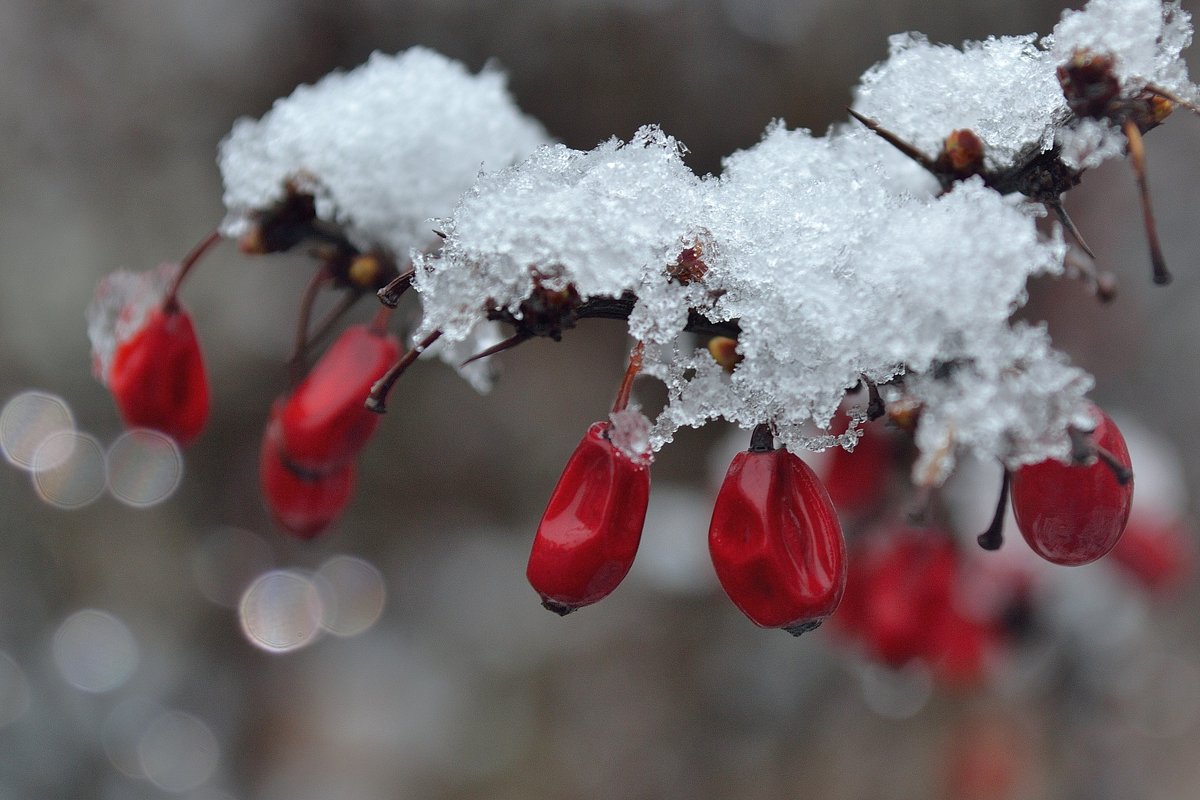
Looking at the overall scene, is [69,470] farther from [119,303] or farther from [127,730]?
[119,303]

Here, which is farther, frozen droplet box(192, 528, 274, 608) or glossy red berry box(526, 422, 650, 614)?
frozen droplet box(192, 528, 274, 608)

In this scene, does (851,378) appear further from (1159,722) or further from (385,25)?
(1159,722)

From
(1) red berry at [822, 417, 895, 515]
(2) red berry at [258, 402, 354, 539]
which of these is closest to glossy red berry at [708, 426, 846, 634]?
(2) red berry at [258, 402, 354, 539]

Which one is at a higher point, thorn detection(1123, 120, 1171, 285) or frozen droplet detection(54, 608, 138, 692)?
thorn detection(1123, 120, 1171, 285)

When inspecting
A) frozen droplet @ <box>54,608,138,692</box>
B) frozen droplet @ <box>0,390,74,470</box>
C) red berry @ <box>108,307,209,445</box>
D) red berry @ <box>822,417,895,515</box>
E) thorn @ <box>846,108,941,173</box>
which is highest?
frozen droplet @ <box>0,390,74,470</box>

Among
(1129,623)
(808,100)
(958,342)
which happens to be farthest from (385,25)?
(1129,623)

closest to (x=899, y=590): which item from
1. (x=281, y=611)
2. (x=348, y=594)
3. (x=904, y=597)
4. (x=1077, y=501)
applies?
(x=904, y=597)

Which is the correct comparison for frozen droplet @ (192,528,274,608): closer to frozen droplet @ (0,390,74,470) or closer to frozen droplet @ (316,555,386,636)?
frozen droplet @ (316,555,386,636)
